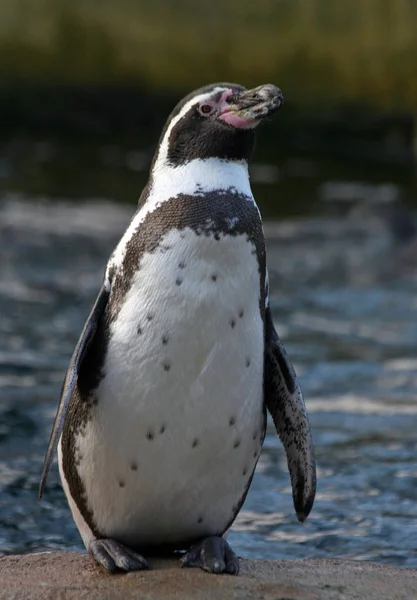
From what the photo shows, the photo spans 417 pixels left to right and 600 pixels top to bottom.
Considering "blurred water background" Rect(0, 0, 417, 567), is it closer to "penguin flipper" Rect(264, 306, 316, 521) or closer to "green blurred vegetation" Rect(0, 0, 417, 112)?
"green blurred vegetation" Rect(0, 0, 417, 112)

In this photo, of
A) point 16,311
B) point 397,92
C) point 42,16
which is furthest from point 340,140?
point 16,311

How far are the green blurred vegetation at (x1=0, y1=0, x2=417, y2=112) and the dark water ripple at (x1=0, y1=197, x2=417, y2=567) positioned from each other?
3.34 metres

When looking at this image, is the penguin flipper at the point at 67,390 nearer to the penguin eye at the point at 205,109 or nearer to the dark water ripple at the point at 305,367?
the penguin eye at the point at 205,109

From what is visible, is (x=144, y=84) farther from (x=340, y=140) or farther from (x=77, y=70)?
(x=340, y=140)

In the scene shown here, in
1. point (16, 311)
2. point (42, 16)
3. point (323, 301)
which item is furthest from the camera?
point (42, 16)

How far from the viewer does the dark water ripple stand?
5.13 meters

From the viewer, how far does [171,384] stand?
3.64 meters

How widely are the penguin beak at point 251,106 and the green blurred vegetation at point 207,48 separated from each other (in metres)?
11.6

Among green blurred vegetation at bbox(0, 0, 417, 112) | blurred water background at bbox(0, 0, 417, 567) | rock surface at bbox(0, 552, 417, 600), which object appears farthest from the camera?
green blurred vegetation at bbox(0, 0, 417, 112)

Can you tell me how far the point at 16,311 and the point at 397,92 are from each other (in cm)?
769

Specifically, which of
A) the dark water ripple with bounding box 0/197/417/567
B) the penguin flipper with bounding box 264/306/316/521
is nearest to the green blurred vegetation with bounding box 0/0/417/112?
the dark water ripple with bounding box 0/197/417/567

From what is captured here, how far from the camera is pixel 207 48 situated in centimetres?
1538

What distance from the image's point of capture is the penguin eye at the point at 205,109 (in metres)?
3.81

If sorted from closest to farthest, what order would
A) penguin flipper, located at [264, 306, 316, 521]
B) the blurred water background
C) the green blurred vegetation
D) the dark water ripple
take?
penguin flipper, located at [264, 306, 316, 521], the dark water ripple, the blurred water background, the green blurred vegetation
